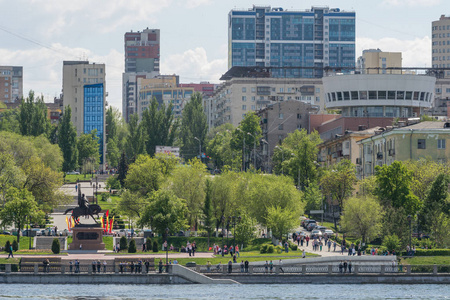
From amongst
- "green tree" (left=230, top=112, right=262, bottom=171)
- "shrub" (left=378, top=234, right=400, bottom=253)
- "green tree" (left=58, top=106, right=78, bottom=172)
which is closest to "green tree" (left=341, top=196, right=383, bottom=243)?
"shrub" (left=378, top=234, right=400, bottom=253)

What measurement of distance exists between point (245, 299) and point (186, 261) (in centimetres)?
1944

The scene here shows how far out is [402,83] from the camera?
16275cm

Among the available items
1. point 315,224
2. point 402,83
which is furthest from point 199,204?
point 402,83

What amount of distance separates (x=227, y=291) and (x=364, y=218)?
26955 mm

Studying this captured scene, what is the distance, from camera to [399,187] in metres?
98.2

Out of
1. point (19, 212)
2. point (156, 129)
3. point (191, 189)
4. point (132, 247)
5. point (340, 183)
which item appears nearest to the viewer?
point (132, 247)

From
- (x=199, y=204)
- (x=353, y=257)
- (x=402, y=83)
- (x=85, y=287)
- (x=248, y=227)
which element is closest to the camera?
(x=85, y=287)

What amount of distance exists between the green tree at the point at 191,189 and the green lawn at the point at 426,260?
107 ft

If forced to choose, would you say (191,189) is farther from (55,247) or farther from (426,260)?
(426,260)

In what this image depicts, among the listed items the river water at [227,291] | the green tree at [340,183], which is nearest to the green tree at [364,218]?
the green tree at [340,183]

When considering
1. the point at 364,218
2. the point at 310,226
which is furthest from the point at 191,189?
the point at 364,218

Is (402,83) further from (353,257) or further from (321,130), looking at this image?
(353,257)

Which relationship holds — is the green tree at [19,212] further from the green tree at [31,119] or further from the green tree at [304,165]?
the green tree at [31,119]

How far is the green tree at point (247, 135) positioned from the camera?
17425 cm
